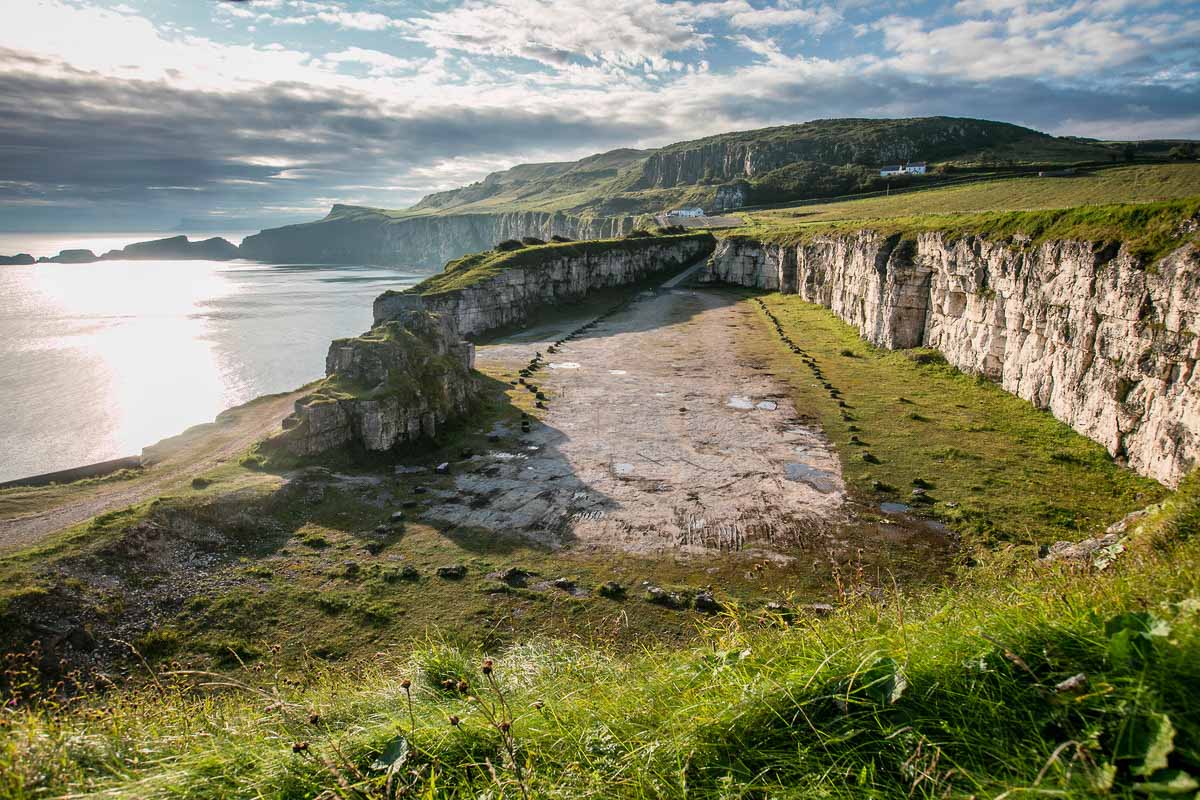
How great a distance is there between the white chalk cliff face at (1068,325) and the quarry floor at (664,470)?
12068 mm

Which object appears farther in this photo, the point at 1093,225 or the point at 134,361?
the point at 134,361

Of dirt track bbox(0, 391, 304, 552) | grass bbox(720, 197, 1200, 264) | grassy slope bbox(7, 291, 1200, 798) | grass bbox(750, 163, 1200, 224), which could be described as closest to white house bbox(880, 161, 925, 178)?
grass bbox(750, 163, 1200, 224)

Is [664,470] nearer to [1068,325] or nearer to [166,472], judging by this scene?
[1068,325]

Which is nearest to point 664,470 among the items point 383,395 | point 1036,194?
point 383,395

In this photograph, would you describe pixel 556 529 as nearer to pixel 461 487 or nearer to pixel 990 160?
pixel 461 487

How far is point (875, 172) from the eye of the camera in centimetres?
14312

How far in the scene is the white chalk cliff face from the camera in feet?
78.9

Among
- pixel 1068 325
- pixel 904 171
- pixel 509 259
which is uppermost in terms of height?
pixel 904 171

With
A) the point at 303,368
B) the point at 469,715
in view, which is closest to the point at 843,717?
the point at 469,715

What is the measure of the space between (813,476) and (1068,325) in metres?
16.9

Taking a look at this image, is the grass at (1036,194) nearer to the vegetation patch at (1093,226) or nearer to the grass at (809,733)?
the vegetation patch at (1093,226)

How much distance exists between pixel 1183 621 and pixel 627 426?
34013 millimetres

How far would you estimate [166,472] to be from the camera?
33.8 meters

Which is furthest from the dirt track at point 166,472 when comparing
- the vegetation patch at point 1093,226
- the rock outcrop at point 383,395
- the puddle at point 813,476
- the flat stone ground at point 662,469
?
the vegetation patch at point 1093,226
